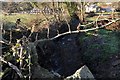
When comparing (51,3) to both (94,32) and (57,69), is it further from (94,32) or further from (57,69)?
(57,69)

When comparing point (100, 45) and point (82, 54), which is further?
point (100, 45)

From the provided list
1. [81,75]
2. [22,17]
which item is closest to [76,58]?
[22,17]

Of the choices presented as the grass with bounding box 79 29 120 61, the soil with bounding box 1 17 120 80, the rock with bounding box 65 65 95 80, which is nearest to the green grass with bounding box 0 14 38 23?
the soil with bounding box 1 17 120 80

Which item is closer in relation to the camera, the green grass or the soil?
the soil

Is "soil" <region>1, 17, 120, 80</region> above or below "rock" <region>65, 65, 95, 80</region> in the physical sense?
below

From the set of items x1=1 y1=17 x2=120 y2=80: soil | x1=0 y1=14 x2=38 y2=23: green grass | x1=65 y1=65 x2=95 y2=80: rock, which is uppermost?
x1=0 y1=14 x2=38 y2=23: green grass

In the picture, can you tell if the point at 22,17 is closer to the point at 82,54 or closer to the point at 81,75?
the point at 82,54

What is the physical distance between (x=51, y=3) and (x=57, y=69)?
2469mm

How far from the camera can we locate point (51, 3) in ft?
26.5

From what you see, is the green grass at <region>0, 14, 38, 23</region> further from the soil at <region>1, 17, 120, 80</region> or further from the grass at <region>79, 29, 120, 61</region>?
the grass at <region>79, 29, 120, 61</region>

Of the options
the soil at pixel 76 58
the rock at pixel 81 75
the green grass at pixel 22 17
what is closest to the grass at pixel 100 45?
the soil at pixel 76 58

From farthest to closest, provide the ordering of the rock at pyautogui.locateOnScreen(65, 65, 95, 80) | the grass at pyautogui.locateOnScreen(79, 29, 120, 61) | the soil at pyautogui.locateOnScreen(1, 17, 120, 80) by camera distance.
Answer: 1. the grass at pyautogui.locateOnScreen(79, 29, 120, 61)
2. the soil at pyautogui.locateOnScreen(1, 17, 120, 80)
3. the rock at pyautogui.locateOnScreen(65, 65, 95, 80)

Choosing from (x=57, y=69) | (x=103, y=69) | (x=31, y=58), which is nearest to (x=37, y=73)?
(x=31, y=58)

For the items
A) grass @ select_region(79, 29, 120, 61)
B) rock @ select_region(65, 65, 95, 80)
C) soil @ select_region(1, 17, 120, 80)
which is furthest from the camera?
grass @ select_region(79, 29, 120, 61)
